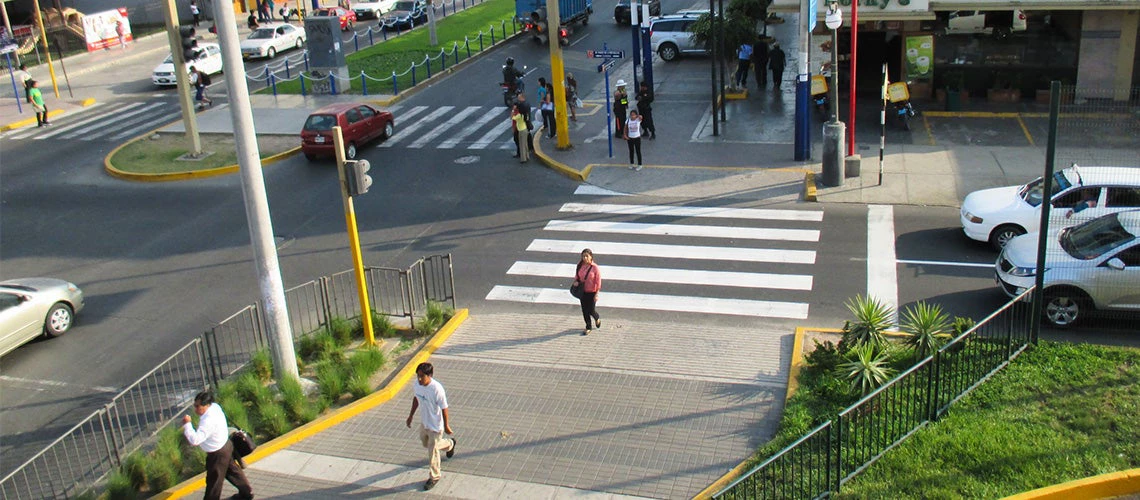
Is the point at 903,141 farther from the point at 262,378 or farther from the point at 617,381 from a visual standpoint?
the point at 262,378

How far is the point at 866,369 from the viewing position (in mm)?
11234

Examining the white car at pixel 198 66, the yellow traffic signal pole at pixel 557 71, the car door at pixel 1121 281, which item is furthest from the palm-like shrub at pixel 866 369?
the white car at pixel 198 66

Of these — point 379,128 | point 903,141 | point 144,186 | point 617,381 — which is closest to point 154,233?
point 144,186

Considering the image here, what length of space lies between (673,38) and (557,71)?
11.8 meters

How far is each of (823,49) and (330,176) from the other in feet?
44.4

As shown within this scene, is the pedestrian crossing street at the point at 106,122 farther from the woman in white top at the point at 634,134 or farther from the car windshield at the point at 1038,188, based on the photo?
the car windshield at the point at 1038,188

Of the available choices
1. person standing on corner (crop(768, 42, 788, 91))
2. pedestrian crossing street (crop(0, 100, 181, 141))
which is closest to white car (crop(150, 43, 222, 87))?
pedestrian crossing street (crop(0, 100, 181, 141))

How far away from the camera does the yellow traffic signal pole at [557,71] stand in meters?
23.5

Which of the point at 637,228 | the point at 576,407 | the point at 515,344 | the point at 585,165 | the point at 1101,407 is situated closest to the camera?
the point at 1101,407

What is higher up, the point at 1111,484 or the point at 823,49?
the point at 823,49

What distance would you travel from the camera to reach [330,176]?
2402 cm

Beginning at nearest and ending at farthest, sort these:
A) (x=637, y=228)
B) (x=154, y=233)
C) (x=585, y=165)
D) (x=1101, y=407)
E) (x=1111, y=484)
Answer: (x=1111, y=484) → (x=1101, y=407) → (x=637, y=228) → (x=154, y=233) → (x=585, y=165)

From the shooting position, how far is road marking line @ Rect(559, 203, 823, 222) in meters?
19.4

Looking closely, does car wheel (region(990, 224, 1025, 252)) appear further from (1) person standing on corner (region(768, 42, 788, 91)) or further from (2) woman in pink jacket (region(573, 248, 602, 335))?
(1) person standing on corner (region(768, 42, 788, 91))
